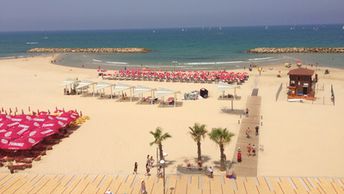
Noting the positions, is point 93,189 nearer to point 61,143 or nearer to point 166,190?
point 166,190

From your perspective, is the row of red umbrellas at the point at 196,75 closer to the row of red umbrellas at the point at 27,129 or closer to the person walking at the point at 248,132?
the person walking at the point at 248,132

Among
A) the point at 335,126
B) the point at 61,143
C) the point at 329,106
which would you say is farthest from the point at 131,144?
→ the point at 329,106

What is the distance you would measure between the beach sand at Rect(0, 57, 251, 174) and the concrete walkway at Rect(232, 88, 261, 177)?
617 mm

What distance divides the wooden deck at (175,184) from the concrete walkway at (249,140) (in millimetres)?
947

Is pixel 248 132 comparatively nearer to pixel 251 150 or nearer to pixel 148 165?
pixel 251 150

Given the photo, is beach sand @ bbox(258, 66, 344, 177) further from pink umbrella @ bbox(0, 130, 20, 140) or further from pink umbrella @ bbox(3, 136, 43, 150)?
pink umbrella @ bbox(0, 130, 20, 140)

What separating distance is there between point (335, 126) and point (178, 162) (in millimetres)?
11453

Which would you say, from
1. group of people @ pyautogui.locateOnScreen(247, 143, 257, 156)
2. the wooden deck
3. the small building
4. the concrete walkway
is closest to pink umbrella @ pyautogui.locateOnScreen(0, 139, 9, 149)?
the wooden deck

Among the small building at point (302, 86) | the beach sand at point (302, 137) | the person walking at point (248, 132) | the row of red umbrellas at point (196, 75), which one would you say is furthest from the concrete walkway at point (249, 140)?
the row of red umbrellas at point (196, 75)

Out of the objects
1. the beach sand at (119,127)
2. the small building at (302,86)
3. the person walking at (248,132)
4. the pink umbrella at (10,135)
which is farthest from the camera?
the small building at (302,86)

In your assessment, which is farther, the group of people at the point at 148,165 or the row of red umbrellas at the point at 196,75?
the row of red umbrellas at the point at 196,75

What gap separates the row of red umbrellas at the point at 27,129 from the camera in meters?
19.3

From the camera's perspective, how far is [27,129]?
20844 mm

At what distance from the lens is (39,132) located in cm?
2044
